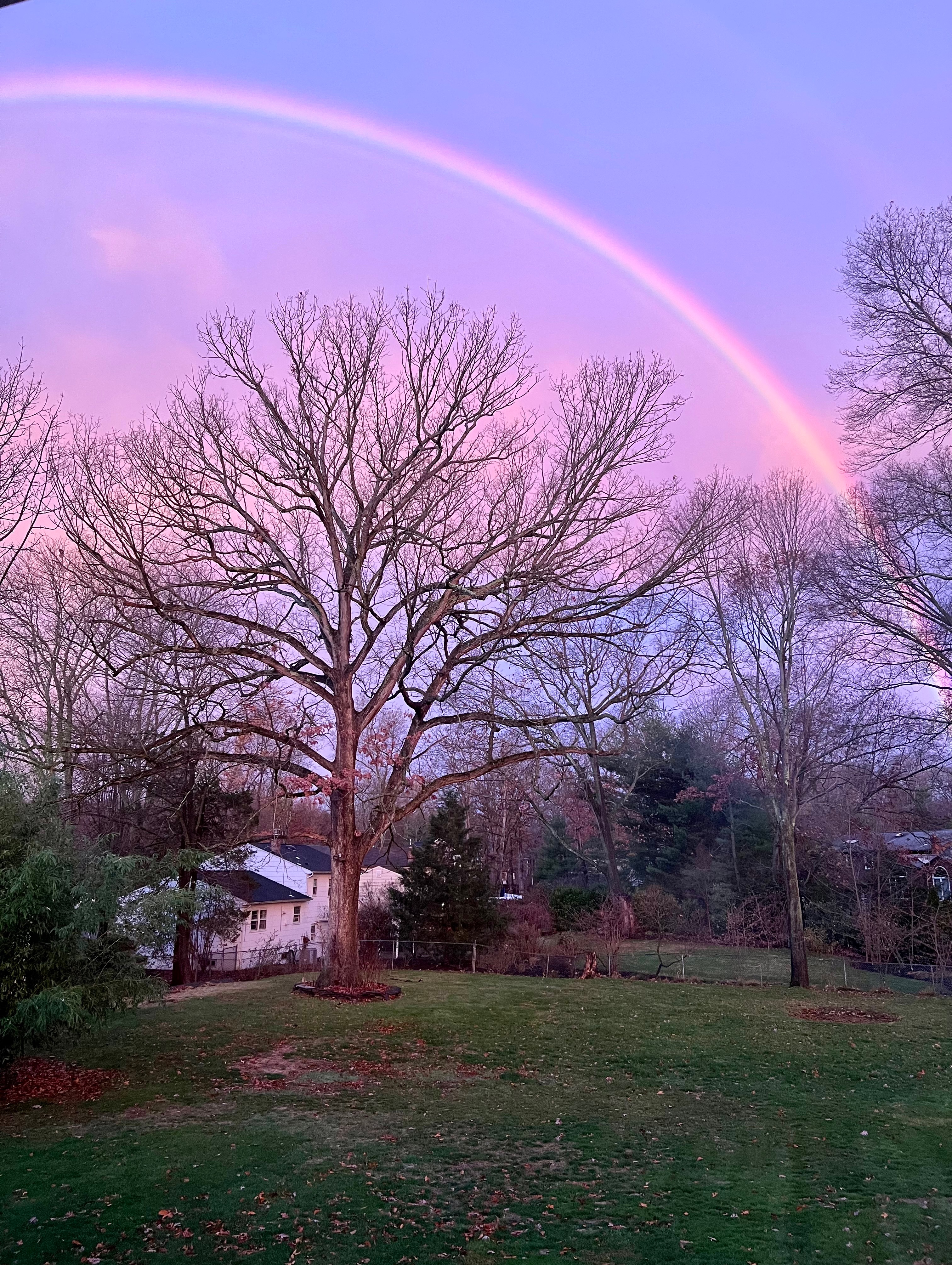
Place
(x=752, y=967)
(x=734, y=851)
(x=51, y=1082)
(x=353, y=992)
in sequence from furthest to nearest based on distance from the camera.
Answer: (x=734, y=851) → (x=752, y=967) → (x=353, y=992) → (x=51, y=1082)

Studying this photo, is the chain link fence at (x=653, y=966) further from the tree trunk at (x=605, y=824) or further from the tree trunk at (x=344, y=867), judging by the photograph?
the tree trunk at (x=344, y=867)

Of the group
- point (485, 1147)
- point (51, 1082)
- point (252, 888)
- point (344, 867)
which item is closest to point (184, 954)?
point (252, 888)

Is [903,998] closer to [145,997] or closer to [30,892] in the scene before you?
[145,997]

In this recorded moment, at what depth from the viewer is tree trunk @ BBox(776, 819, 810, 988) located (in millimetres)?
19703

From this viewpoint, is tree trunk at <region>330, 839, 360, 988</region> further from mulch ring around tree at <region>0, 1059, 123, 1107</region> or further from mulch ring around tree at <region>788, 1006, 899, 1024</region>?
mulch ring around tree at <region>788, 1006, 899, 1024</region>

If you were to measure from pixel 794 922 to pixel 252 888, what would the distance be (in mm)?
16375

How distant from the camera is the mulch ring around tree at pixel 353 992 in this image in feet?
50.0

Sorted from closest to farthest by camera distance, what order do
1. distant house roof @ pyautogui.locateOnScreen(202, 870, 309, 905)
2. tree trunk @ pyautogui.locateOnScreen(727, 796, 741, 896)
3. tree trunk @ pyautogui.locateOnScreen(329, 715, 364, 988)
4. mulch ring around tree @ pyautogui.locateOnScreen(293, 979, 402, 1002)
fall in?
mulch ring around tree @ pyautogui.locateOnScreen(293, 979, 402, 1002) → tree trunk @ pyautogui.locateOnScreen(329, 715, 364, 988) → distant house roof @ pyautogui.locateOnScreen(202, 870, 309, 905) → tree trunk @ pyautogui.locateOnScreen(727, 796, 741, 896)

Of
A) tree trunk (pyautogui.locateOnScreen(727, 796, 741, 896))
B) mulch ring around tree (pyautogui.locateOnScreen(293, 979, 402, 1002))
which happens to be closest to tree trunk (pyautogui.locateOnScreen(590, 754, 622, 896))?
tree trunk (pyautogui.locateOnScreen(727, 796, 741, 896))

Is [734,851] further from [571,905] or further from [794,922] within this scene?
[794,922]

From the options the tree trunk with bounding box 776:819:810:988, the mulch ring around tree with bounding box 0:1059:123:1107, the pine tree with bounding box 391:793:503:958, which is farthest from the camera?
the pine tree with bounding box 391:793:503:958

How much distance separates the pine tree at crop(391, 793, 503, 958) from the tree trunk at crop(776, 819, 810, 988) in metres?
8.89

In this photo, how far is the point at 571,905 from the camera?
32.2 meters

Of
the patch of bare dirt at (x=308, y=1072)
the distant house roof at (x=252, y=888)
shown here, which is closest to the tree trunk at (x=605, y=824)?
the distant house roof at (x=252, y=888)
